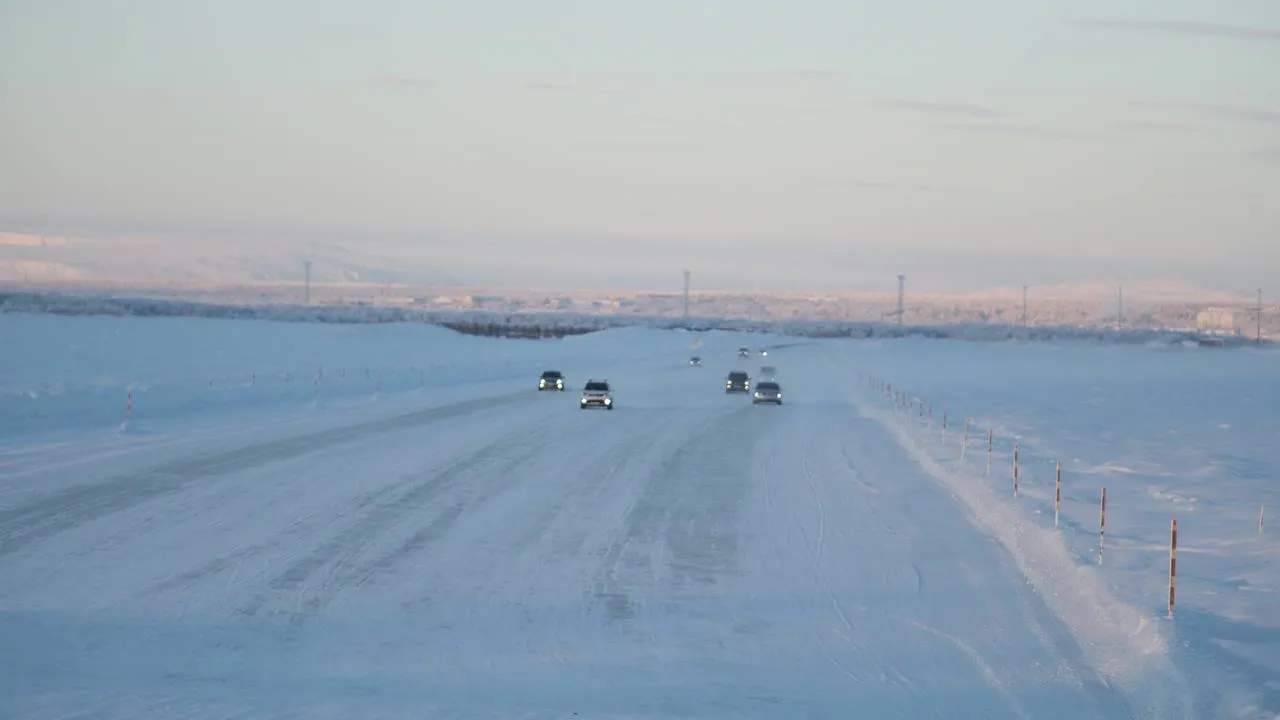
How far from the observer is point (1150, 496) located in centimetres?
2472

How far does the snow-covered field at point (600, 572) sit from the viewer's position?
10.7 m

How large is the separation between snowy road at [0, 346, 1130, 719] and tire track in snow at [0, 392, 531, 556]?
98 mm

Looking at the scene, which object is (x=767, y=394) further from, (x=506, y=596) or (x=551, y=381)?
(x=506, y=596)

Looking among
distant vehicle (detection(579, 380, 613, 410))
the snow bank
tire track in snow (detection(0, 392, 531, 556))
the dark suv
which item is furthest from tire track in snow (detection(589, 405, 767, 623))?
the dark suv

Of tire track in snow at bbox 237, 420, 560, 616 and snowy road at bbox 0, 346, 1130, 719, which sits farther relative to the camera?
tire track in snow at bbox 237, 420, 560, 616

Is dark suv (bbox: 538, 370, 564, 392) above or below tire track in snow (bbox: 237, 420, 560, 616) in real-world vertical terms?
below

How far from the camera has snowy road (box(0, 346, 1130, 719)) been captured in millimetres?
10492

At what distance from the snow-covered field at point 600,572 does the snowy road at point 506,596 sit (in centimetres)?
5

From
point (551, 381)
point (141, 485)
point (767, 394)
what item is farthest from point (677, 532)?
point (551, 381)

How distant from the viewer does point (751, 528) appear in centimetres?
1972

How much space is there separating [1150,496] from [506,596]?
14.6 meters

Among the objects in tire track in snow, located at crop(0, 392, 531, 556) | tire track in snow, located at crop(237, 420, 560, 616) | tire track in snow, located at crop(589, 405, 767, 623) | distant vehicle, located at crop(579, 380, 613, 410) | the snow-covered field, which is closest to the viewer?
the snow-covered field

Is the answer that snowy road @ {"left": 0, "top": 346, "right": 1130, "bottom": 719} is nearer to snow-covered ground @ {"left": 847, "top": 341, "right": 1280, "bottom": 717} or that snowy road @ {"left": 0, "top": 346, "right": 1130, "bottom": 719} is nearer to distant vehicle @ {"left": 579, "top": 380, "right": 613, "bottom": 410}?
snow-covered ground @ {"left": 847, "top": 341, "right": 1280, "bottom": 717}

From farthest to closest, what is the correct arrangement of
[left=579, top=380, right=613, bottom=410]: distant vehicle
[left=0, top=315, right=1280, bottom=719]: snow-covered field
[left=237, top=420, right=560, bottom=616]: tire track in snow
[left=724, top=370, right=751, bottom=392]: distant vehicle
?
[left=724, top=370, right=751, bottom=392]: distant vehicle < [left=579, top=380, right=613, bottom=410]: distant vehicle < [left=237, top=420, right=560, bottom=616]: tire track in snow < [left=0, top=315, right=1280, bottom=719]: snow-covered field
